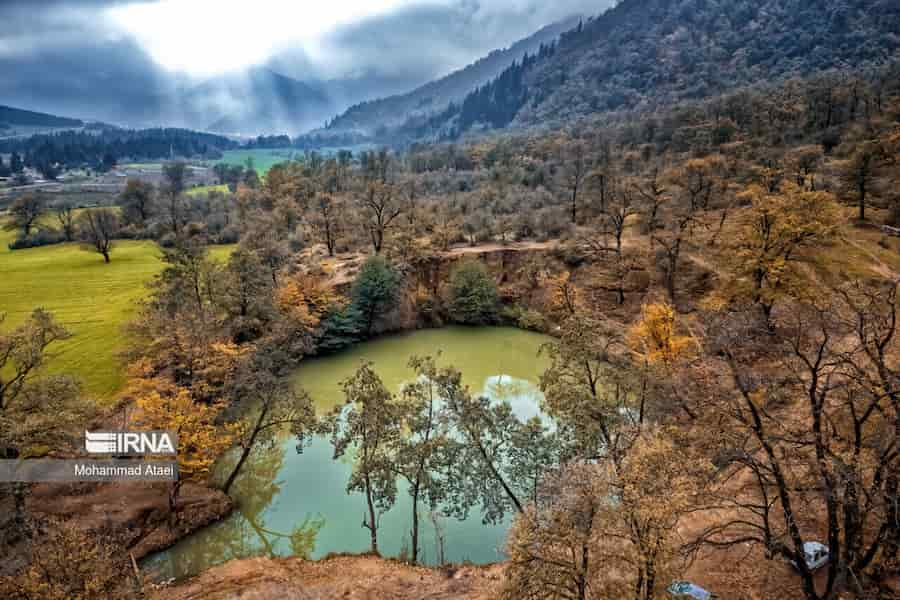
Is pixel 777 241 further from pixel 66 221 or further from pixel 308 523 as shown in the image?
pixel 66 221

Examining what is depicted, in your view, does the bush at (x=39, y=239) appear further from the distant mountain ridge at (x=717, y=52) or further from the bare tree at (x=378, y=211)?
the distant mountain ridge at (x=717, y=52)

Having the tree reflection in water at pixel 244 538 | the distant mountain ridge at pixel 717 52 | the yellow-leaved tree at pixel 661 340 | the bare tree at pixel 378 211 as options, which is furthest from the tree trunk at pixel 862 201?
the distant mountain ridge at pixel 717 52

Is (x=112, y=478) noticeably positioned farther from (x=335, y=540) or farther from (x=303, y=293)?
(x=303, y=293)

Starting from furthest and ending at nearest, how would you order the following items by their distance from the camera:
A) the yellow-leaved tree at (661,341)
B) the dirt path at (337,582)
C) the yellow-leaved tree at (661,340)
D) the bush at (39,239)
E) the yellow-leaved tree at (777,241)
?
the bush at (39,239)
the yellow-leaved tree at (777,241)
the yellow-leaved tree at (661,340)
the yellow-leaved tree at (661,341)
the dirt path at (337,582)

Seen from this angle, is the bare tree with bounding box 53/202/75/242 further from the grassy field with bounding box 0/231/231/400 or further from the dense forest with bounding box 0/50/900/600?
the dense forest with bounding box 0/50/900/600

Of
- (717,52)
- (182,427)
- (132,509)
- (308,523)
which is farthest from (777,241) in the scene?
(717,52)
